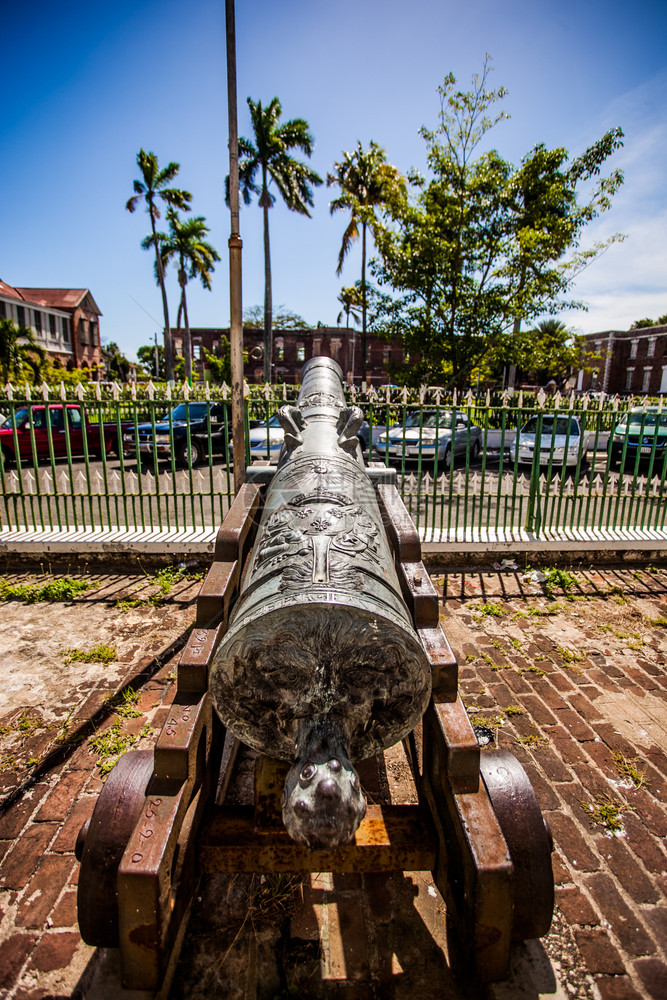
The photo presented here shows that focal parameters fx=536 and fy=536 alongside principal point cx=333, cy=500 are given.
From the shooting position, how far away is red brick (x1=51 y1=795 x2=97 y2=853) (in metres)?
2.31

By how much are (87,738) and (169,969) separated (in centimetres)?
151

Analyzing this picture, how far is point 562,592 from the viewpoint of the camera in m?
5.21

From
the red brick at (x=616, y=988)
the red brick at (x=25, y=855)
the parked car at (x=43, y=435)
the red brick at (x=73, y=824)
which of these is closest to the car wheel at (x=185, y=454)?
the parked car at (x=43, y=435)

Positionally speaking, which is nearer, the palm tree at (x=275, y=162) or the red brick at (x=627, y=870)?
the red brick at (x=627, y=870)

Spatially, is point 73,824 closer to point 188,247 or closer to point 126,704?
point 126,704

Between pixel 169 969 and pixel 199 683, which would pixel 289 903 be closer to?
pixel 169 969

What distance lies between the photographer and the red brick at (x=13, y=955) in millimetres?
1797

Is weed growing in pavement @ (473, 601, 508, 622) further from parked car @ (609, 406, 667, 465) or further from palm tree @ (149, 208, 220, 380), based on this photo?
palm tree @ (149, 208, 220, 380)

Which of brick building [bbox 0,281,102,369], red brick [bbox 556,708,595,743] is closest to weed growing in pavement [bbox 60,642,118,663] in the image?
red brick [bbox 556,708,595,743]

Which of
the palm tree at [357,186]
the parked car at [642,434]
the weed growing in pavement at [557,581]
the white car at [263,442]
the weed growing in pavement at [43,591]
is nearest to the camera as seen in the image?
the weed growing in pavement at [43,591]

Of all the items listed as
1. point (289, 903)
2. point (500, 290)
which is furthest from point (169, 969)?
point (500, 290)

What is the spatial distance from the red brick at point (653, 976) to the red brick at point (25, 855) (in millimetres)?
2305

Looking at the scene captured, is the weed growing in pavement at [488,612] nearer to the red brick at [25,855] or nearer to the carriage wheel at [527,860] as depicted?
the carriage wheel at [527,860]

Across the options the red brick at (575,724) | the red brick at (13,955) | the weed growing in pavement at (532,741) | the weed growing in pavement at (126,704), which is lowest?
the weed growing in pavement at (126,704)
